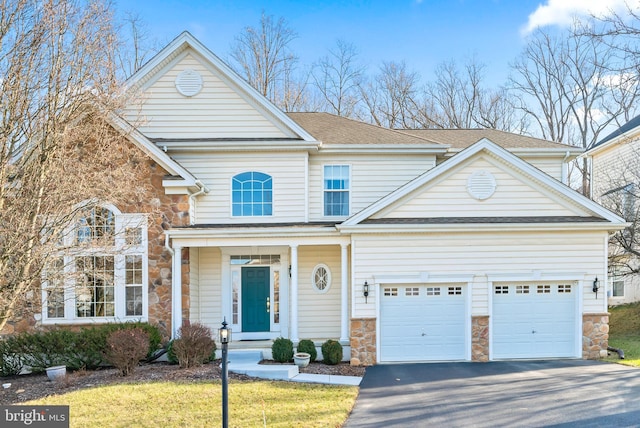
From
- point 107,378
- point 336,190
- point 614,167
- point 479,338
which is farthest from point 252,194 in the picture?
point 614,167

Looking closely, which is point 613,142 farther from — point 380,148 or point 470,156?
point 380,148

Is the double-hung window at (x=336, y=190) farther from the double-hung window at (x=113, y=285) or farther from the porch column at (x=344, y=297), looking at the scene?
the double-hung window at (x=113, y=285)

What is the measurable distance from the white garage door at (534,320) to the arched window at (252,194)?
654 cm

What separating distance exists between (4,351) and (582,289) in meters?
13.8

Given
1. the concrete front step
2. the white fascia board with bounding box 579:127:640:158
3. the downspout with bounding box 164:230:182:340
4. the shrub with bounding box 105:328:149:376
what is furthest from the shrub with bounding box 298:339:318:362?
the white fascia board with bounding box 579:127:640:158

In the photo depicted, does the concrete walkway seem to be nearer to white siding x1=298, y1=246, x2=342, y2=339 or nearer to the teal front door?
the teal front door

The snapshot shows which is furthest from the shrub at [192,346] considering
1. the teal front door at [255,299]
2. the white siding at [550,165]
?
the white siding at [550,165]

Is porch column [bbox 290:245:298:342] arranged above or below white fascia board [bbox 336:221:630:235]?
below

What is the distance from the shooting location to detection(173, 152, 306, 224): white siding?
42.5ft

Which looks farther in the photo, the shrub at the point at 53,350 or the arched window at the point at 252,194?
the arched window at the point at 252,194

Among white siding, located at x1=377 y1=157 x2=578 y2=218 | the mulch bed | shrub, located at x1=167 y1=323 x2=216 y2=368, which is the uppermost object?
white siding, located at x1=377 y1=157 x2=578 y2=218

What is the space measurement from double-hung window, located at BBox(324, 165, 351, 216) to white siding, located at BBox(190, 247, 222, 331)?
3498 mm

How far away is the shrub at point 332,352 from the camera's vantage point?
36.1 ft

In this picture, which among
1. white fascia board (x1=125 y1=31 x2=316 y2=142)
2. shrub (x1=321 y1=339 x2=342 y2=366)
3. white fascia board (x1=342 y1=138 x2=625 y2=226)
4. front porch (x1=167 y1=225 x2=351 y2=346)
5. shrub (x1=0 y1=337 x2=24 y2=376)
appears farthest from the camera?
front porch (x1=167 y1=225 x2=351 y2=346)
